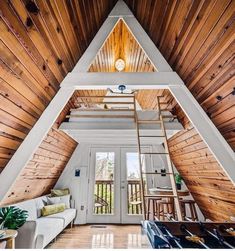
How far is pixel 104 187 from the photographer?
16.9 ft

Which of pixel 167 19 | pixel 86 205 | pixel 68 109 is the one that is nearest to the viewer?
pixel 167 19

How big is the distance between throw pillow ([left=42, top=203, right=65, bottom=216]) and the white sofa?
93 millimetres

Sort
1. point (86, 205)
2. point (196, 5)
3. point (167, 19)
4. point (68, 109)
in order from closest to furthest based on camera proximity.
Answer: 1. point (196, 5)
2. point (167, 19)
3. point (68, 109)
4. point (86, 205)

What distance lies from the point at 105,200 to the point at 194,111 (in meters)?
3.88

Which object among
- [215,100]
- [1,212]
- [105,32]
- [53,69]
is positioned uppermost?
[105,32]

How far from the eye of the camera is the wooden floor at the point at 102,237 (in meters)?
3.37

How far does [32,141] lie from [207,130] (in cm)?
203

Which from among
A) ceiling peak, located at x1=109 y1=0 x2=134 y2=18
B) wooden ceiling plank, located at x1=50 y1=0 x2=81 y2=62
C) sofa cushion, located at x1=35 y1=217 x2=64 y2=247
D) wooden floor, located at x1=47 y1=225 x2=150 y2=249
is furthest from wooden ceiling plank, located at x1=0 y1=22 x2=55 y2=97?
wooden floor, located at x1=47 y1=225 x2=150 y2=249

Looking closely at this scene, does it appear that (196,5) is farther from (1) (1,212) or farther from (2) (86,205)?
(2) (86,205)

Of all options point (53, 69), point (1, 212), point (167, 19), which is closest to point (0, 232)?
point (1, 212)

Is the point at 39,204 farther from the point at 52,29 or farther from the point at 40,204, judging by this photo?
the point at 52,29

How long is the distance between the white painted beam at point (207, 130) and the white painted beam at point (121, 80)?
12cm

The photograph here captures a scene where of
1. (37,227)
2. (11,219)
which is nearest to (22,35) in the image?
(11,219)

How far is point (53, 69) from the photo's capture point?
6.33 feet
